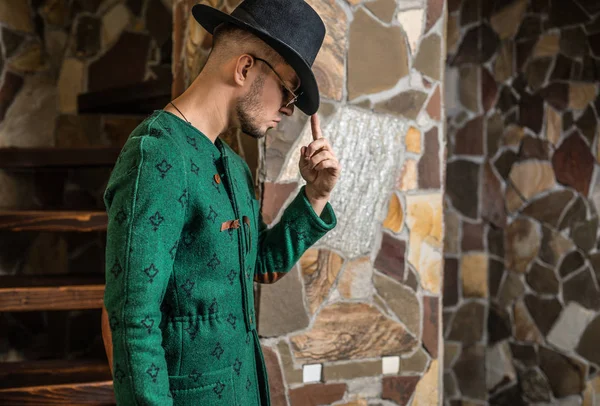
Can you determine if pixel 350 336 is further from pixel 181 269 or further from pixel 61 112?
pixel 61 112

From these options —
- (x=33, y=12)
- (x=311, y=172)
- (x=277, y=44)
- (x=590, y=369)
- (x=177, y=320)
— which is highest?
(x=33, y=12)

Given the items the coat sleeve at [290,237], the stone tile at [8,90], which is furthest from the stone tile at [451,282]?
the stone tile at [8,90]

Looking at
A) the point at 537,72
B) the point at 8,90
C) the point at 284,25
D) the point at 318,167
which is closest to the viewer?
the point at 284,25

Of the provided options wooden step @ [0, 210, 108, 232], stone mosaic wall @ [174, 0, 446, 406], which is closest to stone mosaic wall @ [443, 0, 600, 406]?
stone mosaic wall @ [174, 0, 446, 406]

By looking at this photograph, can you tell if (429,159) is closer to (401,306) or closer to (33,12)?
(401,306)

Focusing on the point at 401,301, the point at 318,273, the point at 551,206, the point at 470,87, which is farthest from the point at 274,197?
the point at 470,87

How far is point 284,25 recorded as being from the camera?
130 cm

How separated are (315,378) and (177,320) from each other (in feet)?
3.58

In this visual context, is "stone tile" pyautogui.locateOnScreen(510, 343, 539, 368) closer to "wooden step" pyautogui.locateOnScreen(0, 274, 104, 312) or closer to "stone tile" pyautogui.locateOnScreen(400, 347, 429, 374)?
"stone tile" pyautogui.locateOnScreen(400, 347, 429, 374)

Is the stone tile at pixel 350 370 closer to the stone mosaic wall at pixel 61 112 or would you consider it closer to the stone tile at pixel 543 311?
the stone mosaic wall at pixel 61 112

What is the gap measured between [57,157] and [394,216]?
5.17 feet

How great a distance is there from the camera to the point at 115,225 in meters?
1.07

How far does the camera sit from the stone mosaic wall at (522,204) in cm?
352

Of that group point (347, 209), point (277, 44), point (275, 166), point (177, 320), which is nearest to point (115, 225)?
point (177, 320)
